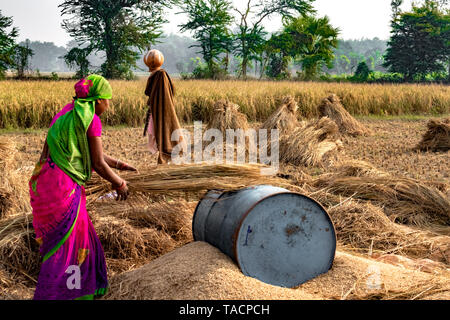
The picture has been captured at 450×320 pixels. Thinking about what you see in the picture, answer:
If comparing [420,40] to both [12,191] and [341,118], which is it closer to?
[341,118]

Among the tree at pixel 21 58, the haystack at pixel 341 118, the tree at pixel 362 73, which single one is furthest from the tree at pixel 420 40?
the haystack at pixel 341 118

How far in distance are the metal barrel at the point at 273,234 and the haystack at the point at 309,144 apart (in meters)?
4.16

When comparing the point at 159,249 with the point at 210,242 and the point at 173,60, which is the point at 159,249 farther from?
the point at 173,60

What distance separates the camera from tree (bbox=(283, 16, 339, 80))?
36.6 meters

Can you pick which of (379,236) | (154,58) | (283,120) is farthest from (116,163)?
(283,120)

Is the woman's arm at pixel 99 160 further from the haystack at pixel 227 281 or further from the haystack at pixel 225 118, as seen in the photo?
the haystack at pixel 225 118

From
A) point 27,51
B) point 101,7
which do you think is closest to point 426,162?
point 27,51

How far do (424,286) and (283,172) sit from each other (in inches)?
152

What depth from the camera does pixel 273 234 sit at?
2.62 metres

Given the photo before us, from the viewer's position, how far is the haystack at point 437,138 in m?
7.92

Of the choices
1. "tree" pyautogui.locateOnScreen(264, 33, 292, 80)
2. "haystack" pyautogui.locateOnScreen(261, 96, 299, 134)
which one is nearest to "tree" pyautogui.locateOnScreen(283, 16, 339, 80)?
"tree" pyautogui.locateOnScreen(264, 33, 292, 80)

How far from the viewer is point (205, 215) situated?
291 centimetres

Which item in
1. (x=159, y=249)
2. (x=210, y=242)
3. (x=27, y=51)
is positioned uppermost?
(x=27, y=51)

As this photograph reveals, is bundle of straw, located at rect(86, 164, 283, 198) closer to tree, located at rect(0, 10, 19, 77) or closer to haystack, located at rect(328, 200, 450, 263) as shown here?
haystack, located at rect(328, 200, 450, 263)
